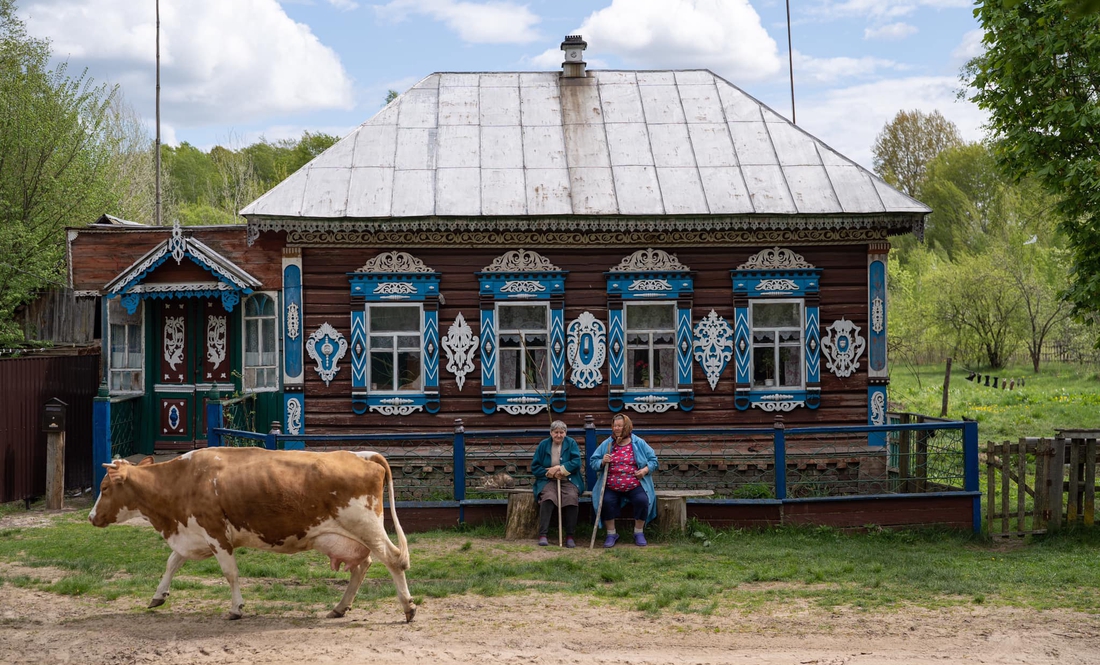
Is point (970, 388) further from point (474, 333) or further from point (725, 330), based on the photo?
point (474, 333)

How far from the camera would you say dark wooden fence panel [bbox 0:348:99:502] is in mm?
12375

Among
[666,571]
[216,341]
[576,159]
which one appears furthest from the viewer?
[576,159]

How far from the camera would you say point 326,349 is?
12.8 m

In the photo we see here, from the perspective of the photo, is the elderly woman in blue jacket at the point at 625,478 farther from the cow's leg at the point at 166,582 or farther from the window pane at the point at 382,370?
the cow's leg at the point at 166,582

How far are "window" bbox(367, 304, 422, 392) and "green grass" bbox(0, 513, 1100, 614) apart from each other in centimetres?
284

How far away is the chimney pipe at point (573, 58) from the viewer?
50.0ft

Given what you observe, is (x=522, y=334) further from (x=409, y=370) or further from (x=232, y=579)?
(x=232, y=579)

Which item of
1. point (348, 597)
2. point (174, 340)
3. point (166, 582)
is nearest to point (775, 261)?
point (348, 597)

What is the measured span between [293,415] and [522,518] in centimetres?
385

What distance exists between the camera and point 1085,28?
1188 cm

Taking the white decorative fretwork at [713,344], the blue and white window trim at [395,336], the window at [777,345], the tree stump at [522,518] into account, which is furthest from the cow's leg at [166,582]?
the window at [777,345]

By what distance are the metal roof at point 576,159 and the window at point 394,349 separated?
4.31ft

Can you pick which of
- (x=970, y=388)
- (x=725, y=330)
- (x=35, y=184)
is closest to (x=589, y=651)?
(x=725, y=330)

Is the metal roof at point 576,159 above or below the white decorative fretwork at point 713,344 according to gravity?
above
